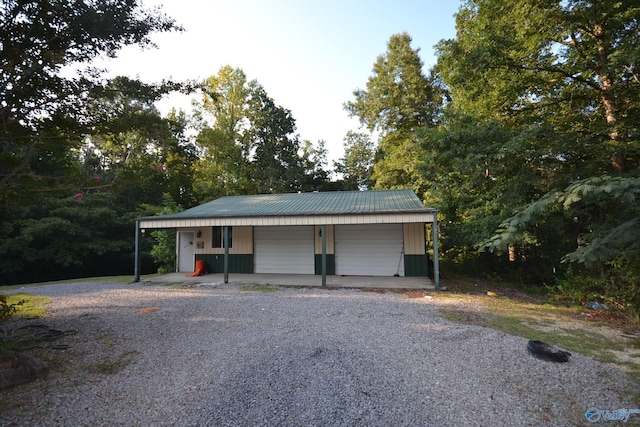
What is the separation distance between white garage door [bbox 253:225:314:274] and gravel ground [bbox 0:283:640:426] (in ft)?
21.4

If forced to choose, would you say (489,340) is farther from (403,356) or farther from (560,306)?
(560,306)

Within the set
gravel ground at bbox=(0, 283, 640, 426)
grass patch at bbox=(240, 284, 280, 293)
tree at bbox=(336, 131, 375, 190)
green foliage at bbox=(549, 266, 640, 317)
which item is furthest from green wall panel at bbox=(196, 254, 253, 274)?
tree at bbox=(336, 131, 375, 190)

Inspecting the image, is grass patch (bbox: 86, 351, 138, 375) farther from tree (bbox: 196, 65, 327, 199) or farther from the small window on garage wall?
tree (bbox: 196, 65, 327, 199)

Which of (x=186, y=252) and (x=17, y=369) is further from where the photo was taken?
(x=186, y=252)

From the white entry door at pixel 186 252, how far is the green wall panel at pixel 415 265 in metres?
8.99

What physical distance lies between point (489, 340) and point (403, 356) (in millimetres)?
A: 1471

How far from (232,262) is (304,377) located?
33.5ft

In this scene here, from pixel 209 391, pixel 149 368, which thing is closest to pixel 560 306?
pixel 209 391

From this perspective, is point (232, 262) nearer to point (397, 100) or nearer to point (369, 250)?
point (369, 250)

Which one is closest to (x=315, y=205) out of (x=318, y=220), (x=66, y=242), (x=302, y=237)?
(x=302, y=237)

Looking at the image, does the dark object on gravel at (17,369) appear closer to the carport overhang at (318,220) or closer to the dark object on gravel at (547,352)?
the dark object on gravel at (547,352)

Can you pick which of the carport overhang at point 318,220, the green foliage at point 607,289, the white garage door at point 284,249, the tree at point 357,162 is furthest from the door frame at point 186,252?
the tree at point 357,162

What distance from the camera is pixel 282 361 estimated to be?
3838 mm

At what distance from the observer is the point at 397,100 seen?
66.9 feet
